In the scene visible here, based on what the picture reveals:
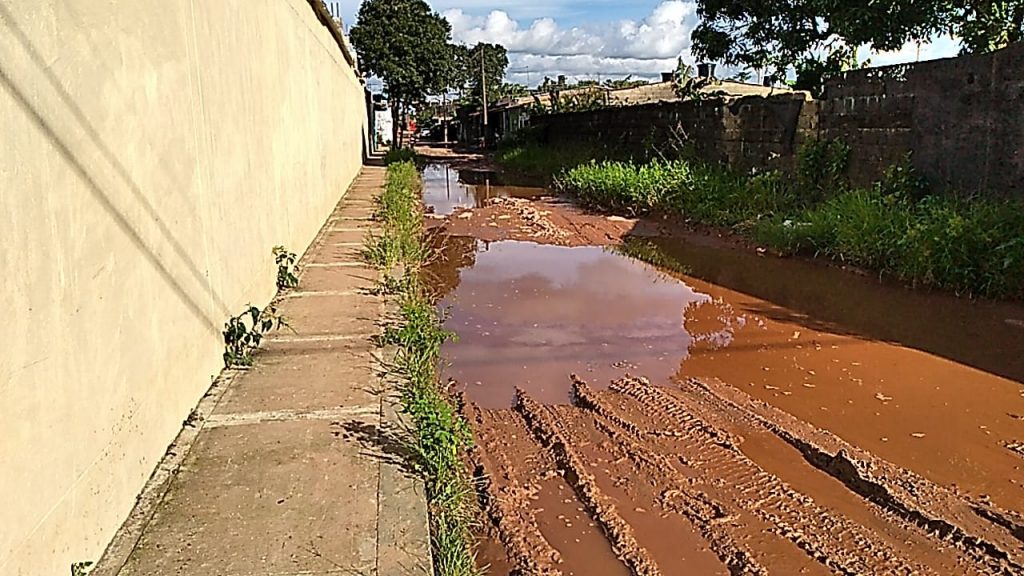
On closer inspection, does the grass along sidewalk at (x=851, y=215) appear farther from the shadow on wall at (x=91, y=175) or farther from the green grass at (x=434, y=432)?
the shadow on wall at (x=91, y=175)

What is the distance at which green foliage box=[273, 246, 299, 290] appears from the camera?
6.34 meters

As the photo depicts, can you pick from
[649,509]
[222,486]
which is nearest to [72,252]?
[222,486]

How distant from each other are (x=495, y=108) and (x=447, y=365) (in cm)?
4149

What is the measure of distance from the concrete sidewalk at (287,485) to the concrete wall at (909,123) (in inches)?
278

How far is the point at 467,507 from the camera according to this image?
339 centimetres

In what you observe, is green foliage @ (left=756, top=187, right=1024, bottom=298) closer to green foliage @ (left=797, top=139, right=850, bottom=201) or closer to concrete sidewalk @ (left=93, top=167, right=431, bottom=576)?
green foliage @ (left=797, top=139, right=850, bottom=201)

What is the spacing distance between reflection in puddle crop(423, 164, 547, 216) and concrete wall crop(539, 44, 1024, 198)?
5.00 m

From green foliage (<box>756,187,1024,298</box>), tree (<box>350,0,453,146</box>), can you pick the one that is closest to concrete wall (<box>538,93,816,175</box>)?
green foliage (<box>756,187,1024,298</box>)

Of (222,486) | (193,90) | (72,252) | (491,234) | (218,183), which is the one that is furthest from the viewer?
(491,234)

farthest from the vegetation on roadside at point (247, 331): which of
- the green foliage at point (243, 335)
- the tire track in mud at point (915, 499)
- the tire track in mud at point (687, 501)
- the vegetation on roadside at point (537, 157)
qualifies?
the vegetation on roadside at point (537, 157)

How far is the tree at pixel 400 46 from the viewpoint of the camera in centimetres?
3578

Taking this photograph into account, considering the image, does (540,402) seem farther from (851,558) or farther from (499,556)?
(851,558)

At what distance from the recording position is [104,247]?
274cm

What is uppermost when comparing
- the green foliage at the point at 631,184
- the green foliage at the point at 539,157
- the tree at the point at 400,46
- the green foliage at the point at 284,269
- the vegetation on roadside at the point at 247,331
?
the tree at the point at 400,46
